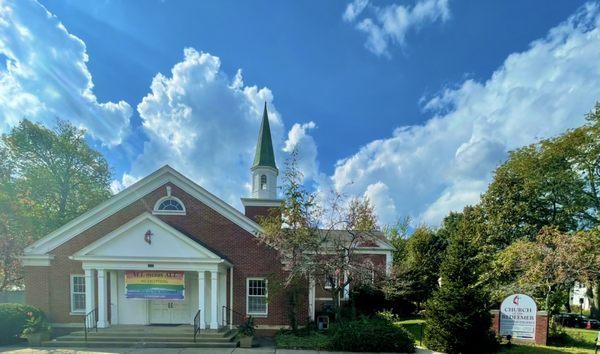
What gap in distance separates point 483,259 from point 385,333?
12.7m

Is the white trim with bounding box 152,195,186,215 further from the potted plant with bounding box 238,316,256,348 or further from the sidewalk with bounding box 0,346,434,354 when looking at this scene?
the potted plant with bounding box 238,316,256,348

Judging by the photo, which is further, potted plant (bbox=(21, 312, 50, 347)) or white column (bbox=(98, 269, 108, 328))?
white column (bbox=(98, 269, 108, 328))

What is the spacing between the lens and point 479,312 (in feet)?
36.1

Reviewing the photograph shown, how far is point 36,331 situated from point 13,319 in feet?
4.66

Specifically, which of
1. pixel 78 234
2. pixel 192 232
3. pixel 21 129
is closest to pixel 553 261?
pixel 192 232

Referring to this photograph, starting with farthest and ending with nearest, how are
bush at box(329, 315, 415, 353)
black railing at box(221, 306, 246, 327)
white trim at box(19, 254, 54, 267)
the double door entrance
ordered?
black railing at box(221, 306, 246, 327) < the double door entrance < white trim at box(19, 254, 54, 267) < bush at box(329, 315, 415, 353)

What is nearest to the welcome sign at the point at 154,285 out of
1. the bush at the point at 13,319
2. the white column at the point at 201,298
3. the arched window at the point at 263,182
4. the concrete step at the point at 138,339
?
the white column at the point at 201,298

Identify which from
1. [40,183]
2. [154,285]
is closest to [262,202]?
[154,285]

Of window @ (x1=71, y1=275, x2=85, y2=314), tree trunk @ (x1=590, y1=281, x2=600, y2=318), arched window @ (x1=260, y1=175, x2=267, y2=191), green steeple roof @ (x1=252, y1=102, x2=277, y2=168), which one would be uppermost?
green steeple roof @ (x1=252, y1=102, x2=277, y2=168)

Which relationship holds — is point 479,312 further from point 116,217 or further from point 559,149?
point 559,149

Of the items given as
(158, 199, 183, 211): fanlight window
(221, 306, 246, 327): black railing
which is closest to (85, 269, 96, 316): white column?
(158, 199, 183, 211): fanlight window

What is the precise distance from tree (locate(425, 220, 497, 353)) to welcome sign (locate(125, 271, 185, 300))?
1060 centimetres

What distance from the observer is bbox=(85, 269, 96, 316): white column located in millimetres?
12711

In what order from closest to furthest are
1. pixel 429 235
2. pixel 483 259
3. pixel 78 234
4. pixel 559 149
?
1. pixel 78 234
2. pixel 483 259
3. pixel 559 149
4. pixel 429 235
